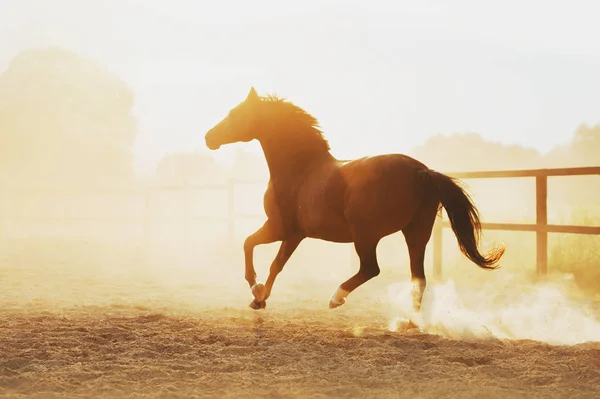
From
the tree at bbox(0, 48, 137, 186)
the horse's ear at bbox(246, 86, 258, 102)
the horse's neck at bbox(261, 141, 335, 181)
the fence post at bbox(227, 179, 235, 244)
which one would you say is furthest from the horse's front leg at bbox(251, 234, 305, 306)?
the tree at bbox(0, 48, 137, 186)

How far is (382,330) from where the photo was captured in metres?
5.67

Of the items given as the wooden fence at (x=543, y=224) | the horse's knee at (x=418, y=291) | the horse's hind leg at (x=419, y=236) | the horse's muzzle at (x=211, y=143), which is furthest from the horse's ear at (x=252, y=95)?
the wooden fence at (x=543, y=224)

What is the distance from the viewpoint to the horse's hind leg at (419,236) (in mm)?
5410

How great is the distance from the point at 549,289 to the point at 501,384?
187 inches

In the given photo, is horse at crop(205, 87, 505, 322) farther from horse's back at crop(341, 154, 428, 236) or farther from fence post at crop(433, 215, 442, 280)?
fence post at crop(433, 215, 442, 280)

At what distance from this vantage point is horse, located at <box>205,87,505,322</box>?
532 centimetres

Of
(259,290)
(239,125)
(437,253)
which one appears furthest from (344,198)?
(437,253)

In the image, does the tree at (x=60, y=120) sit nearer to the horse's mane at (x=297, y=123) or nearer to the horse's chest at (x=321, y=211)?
the horse's mane at (x=297, y=123)

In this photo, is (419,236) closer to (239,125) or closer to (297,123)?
(297,123)

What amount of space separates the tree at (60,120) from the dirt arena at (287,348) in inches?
996

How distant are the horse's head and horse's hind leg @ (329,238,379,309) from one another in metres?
1.81

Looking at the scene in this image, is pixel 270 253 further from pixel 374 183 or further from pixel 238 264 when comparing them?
pixel 374 183

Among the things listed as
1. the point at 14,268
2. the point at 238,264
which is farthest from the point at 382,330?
the point at 14,268

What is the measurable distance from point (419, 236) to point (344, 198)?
27.8 inches
